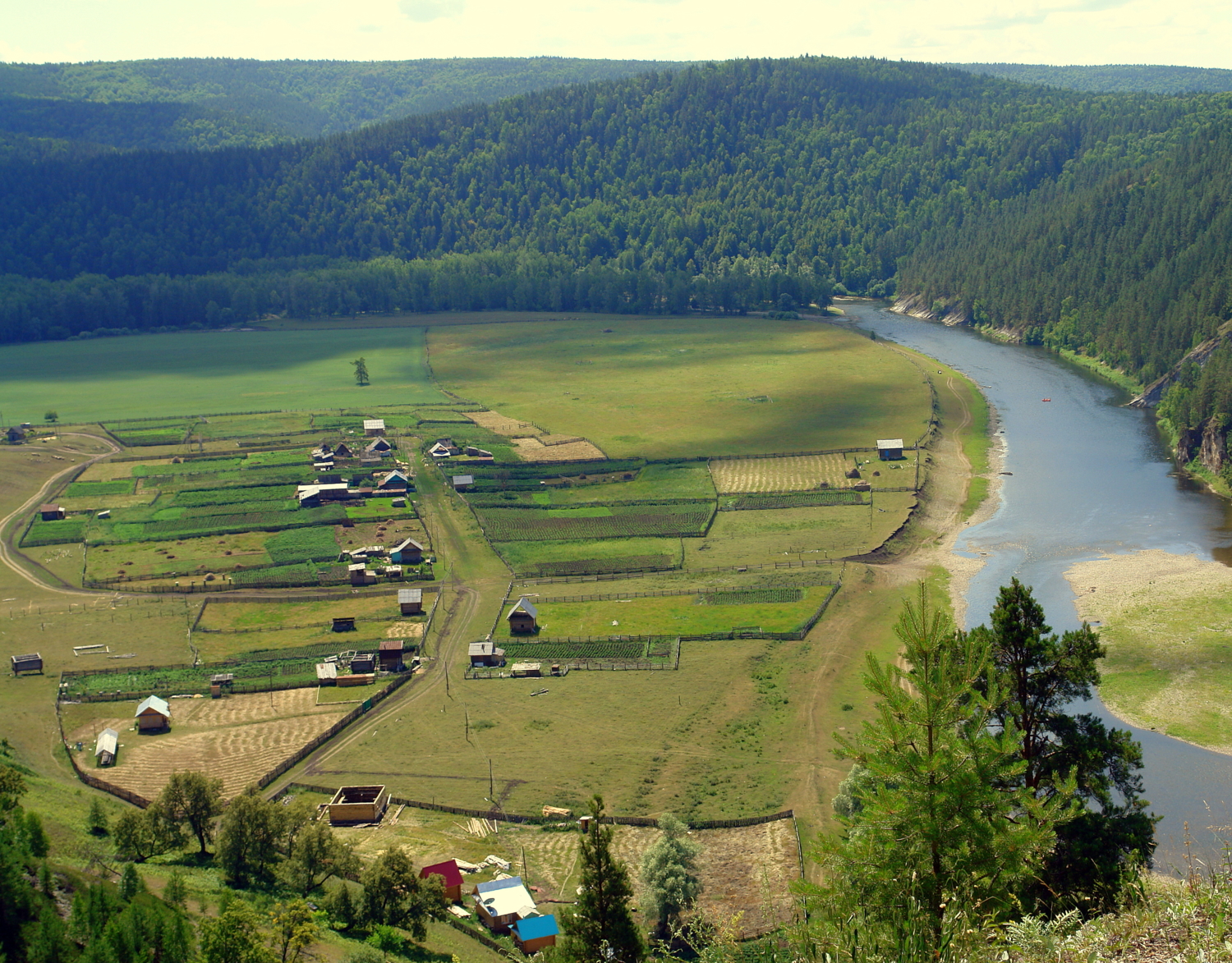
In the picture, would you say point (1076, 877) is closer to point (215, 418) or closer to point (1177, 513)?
point (1177, 513)

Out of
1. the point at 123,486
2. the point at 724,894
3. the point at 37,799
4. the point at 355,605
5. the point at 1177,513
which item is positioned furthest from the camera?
the point at 123,486

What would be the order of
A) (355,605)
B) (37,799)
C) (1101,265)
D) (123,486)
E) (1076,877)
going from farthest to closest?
(1101,265) → (123,486) → (355,605) → (37,799) → (1076,877)

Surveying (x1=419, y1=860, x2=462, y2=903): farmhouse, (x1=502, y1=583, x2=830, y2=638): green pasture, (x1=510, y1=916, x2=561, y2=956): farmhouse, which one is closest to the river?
(x1=502, y1=583, x2=830, y2=638): green pasture

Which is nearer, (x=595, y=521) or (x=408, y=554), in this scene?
(x=408, y=554)

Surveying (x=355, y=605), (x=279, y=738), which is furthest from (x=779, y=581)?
(x=279, y=738)

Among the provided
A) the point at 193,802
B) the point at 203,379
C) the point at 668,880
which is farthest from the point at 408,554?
the point at 203,379

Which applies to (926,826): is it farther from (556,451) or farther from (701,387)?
(701,387)

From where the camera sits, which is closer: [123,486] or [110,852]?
[110,852]

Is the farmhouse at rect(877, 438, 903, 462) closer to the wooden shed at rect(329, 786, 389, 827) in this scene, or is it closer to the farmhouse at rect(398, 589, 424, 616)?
the farmhouse at rect(398, 589, 424, 616)
